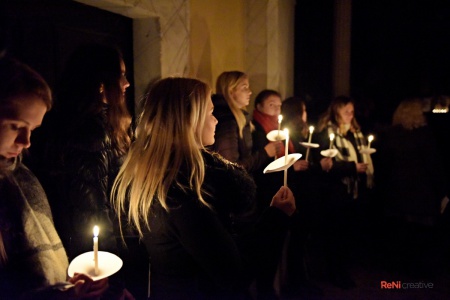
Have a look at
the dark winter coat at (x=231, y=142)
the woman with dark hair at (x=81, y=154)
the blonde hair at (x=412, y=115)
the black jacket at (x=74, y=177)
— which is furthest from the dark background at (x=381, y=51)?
the black jacket at (x=74, y=177)

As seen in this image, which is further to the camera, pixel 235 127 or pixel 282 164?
pixel 235 127

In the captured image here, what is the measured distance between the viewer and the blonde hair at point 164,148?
4.81 feet

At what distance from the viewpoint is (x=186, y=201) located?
4.61ft

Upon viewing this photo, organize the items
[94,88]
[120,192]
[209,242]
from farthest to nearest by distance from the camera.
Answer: [94,88], [120,192], [209,242]

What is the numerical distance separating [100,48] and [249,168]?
160 cm

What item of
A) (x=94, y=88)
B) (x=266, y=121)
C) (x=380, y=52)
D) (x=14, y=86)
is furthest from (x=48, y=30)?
(x=380, y=52)

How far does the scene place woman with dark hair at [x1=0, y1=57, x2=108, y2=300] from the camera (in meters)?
1.24

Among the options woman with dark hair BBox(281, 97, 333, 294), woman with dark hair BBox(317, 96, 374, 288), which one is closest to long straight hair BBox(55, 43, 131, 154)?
woman with dark hair BBox(281, 97, 333, 294)

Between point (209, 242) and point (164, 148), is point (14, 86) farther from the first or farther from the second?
point (209, 242)

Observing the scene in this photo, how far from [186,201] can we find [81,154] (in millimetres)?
799

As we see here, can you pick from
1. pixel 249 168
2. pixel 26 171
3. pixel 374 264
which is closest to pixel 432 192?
pixel 374 264

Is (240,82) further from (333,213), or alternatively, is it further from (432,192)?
(432,192)

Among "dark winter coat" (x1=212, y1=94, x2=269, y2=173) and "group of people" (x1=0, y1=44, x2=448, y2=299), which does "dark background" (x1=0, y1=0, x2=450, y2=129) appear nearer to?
"dark winter coat" (x1=212, y1=94, x2=269, y2=173)

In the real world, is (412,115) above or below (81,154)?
above
